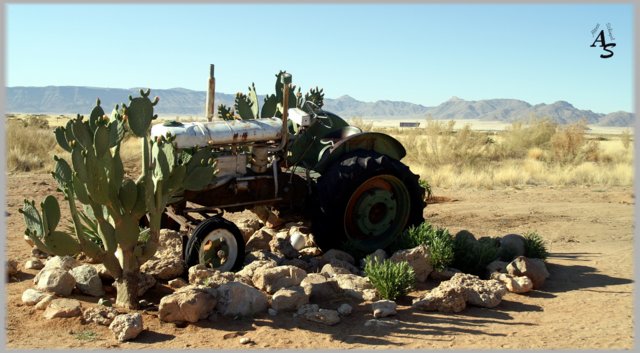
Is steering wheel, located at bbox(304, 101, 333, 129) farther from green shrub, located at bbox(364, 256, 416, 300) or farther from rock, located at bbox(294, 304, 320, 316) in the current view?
rock, located at bbox(294, 304, 320, 316)

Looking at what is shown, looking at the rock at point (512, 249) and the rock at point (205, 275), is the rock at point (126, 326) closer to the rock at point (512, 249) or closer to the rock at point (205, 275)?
the rock at point (205, 275)

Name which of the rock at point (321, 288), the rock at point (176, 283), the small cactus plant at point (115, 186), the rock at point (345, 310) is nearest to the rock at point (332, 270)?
the rock at point (321, 288)

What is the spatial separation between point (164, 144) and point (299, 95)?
126 inches

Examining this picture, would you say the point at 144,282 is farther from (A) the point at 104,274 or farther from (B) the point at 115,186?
(B) the point at 115,186

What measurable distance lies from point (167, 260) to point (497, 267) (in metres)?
3.60

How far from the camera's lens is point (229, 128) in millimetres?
7453

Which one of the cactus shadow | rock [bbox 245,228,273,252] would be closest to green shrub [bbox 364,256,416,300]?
the cactus shadow

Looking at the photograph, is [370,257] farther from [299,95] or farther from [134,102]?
[134,102]

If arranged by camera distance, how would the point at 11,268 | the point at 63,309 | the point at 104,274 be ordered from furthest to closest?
the point at 11,268
the point at 104,274
the point at 63,309

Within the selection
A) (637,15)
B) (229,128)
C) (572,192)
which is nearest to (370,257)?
(229,128)

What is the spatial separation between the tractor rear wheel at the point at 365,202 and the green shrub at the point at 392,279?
1.32 meters

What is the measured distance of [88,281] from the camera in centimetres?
638

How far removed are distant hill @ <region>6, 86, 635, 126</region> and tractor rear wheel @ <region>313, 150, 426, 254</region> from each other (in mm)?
141443

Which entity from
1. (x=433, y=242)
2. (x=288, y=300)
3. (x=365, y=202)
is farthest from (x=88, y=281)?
(x=433, y=242)
